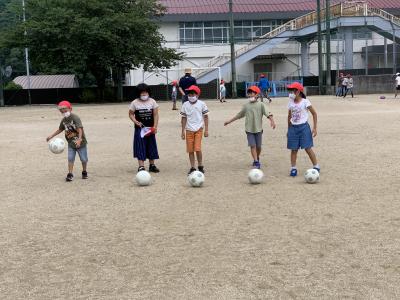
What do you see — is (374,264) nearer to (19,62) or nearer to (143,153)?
(143,153)

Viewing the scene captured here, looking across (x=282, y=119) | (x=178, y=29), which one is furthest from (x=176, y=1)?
(x=282, y=119)

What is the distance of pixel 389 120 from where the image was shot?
800 inches

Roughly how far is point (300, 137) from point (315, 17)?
143ft

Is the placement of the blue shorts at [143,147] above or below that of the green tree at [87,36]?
below

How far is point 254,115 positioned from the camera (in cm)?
1080

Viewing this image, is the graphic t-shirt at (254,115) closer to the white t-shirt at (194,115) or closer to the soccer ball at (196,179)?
the white t-shirt at (194,115)

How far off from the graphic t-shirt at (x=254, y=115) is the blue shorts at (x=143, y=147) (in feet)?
5.63

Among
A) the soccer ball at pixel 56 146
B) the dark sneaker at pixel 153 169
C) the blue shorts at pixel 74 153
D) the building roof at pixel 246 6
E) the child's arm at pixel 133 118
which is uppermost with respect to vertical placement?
the building roof at pixel 246 6

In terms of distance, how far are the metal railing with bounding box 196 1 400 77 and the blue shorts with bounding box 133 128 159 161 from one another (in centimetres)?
4082

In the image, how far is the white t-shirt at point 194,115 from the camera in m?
10.5

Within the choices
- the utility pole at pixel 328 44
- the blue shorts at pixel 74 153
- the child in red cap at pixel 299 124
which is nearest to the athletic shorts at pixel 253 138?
the child in red cap at pixel 299 124

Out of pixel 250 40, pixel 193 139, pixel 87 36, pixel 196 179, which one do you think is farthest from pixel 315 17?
pixel 196 179

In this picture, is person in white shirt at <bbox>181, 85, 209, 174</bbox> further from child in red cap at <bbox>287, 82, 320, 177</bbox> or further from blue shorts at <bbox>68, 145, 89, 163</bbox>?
blue shorts at <bbox>68, 145, 89, 163</bbox>

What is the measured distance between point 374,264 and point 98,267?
2435 millimetres
